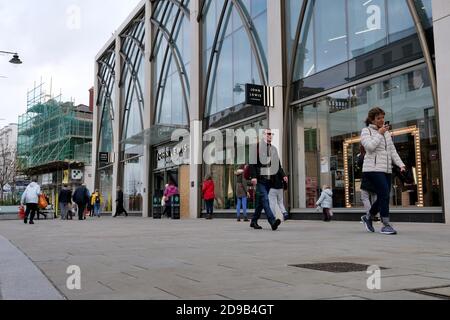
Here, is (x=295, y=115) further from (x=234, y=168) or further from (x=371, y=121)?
(x=371, y=121)

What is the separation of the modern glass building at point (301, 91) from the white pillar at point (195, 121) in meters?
0.05

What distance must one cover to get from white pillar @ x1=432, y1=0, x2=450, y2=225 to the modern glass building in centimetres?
3

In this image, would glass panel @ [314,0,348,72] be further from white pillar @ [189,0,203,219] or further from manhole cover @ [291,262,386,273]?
manhole cover @ [291,262,386,273]

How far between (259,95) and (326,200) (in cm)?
413

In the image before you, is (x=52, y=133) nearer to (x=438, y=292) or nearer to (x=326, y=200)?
(x=326, y=200)

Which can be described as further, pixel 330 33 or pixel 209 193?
pixel 209 193

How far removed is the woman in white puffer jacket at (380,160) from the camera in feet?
26.1

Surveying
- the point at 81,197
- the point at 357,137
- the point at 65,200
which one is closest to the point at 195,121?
the point at 81,197

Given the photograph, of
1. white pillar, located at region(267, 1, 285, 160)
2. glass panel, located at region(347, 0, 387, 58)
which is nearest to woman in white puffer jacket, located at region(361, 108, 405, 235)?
glass panel, located at region(347, 0, 387, 58)

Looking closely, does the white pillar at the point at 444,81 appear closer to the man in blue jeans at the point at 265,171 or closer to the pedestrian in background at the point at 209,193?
the man in blue jeans at the point at 265,171

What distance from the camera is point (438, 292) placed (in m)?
3.21

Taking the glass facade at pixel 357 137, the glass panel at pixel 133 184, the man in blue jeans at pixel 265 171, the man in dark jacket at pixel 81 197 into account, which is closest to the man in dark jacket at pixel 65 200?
the man in dark jacket at pixel 81 197
